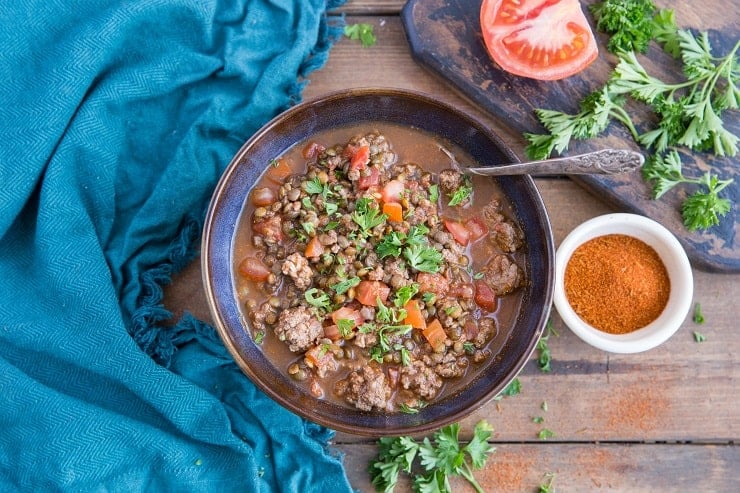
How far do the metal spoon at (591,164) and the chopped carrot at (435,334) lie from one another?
2.88ft

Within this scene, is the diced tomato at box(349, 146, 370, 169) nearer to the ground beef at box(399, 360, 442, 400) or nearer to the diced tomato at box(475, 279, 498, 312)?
the diced tomato at box(475, 279, 498, 312)

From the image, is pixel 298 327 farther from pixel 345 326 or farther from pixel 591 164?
pixel 591 164

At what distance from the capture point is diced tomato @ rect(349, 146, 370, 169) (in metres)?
3.67

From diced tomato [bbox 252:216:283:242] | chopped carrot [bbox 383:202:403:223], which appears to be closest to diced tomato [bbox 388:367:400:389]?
chopped carrot [bbox 383:202:403:223]

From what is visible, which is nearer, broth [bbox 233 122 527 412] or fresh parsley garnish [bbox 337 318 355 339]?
fresh parsley garnish [bbox 337 318 355 339]

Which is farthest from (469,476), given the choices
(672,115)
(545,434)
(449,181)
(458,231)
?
(672,115)

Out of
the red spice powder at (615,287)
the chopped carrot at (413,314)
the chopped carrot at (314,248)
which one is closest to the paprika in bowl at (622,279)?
the red spice powder at (615,287)

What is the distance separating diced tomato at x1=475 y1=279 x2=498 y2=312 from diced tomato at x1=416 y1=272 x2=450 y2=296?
0.59ft

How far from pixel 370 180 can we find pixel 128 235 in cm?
140

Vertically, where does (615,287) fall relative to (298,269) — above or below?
below

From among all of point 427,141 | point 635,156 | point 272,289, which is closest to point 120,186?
point 272,289

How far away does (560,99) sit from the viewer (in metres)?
4.07

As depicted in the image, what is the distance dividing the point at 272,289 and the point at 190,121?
1142mm

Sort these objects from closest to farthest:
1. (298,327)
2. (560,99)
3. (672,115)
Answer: (298,327), (672,115), (560,99)
